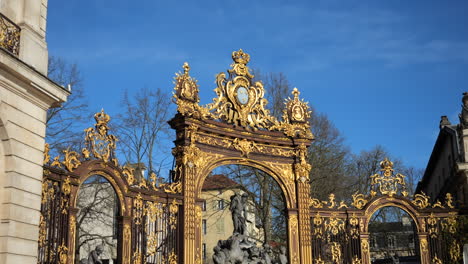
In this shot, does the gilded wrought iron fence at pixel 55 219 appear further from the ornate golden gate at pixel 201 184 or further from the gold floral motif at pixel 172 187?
the gold floral motif at pixel 172 187

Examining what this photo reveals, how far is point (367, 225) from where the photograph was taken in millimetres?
20328

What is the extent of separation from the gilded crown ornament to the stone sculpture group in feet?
8.01

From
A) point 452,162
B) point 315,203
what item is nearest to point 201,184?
point 315,203

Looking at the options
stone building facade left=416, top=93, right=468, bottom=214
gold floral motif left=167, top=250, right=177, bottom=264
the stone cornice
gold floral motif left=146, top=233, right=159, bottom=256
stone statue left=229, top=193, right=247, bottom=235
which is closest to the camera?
the stone cornice

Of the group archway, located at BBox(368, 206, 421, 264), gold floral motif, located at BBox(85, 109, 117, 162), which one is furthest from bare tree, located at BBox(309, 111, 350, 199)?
gold floral motif, located at BBox(85, 109, 117, 162)

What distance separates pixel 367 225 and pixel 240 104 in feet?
18.8

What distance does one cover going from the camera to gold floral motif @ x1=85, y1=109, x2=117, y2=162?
50.5ft

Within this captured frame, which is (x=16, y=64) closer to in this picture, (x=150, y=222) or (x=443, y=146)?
(x=150, y=222)

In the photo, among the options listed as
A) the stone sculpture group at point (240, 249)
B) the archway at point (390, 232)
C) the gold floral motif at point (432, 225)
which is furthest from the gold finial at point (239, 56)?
the archway at point (390, 232)

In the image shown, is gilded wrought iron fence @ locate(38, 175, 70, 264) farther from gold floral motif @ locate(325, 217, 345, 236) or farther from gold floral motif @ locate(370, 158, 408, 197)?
gold floral motif @ locate(370, 158, 408, 197)

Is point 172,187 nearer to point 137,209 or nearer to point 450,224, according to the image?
point 137,209

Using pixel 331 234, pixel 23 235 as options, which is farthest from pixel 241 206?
pixel 23 235

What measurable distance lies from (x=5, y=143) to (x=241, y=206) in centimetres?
905

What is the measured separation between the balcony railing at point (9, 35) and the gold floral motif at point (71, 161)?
12.0ft
